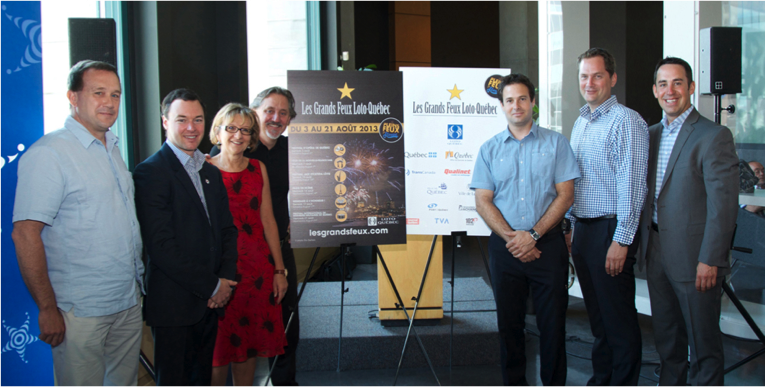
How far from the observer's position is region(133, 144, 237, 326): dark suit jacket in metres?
1.84

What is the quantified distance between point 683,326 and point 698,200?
687 millimetres

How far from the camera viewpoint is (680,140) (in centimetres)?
236

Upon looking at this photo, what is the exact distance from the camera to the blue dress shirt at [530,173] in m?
2.48

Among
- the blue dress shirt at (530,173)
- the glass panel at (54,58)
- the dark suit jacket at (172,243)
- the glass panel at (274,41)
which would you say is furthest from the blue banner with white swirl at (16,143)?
the glass panel at (274,41)

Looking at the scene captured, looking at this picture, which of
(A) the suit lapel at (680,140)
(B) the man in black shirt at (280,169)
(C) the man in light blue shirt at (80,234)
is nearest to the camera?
(C) the man in light blue shirt at (80,234)

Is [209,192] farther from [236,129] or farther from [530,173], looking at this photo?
[530,173]

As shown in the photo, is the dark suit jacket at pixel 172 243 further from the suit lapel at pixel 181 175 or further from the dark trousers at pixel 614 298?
the dark trousers at pixel 614 298

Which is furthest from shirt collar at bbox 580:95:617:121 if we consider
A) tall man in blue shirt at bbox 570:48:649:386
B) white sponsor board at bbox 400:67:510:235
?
white sponsor board at bbox 400:67:510:235

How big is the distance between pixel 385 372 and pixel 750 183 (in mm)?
3365

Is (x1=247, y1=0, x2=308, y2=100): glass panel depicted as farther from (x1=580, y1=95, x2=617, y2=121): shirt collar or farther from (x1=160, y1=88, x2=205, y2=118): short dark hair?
(x1=580, y1=95, x2=617, y2=121): shirt collar

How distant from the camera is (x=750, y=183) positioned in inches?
149

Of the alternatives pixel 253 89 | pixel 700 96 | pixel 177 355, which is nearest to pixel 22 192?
pixel 177 355

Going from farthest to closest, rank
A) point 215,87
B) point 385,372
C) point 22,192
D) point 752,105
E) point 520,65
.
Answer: point 520,65, point 752,105, point 215,87, point 385,372, point 22,192

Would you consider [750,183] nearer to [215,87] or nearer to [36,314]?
[215,87]
